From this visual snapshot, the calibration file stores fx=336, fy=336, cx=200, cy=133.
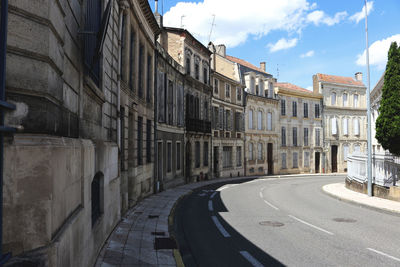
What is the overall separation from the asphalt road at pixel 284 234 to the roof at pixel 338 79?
3438cm

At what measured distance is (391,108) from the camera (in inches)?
701

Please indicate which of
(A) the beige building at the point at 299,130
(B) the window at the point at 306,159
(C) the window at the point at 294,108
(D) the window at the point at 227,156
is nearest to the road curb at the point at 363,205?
(D) the window at the point at 227,156

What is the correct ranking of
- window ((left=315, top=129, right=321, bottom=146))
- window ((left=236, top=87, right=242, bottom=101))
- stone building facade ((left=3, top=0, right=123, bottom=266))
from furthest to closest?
1. window ((left=315, top=129, right=321, bottom=146))
2. window ((left=236, top=87, right=242, bottom=101))
3. stone building facade ((left=3, top=0, right=123, bottom=266))

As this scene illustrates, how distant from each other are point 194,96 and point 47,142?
24896 mm

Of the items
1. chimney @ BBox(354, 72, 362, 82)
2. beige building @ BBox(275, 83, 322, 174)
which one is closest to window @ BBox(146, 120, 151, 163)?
beige building @ BBox(275, 83, 322, 174)

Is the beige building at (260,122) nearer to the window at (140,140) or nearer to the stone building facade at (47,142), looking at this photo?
the window at (140,140)

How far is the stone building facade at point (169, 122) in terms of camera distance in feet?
67.9

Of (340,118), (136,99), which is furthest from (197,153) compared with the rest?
(340,118)

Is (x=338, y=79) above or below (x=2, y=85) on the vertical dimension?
above

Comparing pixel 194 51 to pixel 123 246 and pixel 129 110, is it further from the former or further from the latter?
pixel 123 246

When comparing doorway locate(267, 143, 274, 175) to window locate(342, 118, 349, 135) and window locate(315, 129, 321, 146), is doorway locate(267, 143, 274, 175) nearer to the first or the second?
window locate(315, 129, 321, 146)

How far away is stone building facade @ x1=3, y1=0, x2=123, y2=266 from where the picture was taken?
11.3 feet

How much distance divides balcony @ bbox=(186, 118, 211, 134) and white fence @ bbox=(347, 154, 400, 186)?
1231cm

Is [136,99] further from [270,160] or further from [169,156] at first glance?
[270,160]
